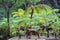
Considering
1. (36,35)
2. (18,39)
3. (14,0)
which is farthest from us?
(14,0)

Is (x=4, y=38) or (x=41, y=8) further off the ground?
(x=41, y=8)

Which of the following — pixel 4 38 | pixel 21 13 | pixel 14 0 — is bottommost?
pixel 4 38

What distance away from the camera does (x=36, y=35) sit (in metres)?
5.95

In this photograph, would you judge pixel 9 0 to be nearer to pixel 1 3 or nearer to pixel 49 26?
pixel 1 3

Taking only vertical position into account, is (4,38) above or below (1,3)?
below

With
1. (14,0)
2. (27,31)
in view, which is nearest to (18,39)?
(27,31)

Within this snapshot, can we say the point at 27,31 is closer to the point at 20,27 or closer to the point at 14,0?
the point at 20,27

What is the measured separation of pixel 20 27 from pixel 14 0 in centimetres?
85

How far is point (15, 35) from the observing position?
6.31m

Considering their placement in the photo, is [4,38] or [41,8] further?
[4,38]

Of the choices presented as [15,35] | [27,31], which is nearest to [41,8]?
[27,31]

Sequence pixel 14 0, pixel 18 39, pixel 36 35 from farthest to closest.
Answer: pixel 14 0 < pixel 36 35 < pixel 18 39

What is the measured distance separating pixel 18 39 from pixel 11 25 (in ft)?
3.77

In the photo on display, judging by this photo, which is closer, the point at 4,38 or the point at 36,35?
the point at 36,35
